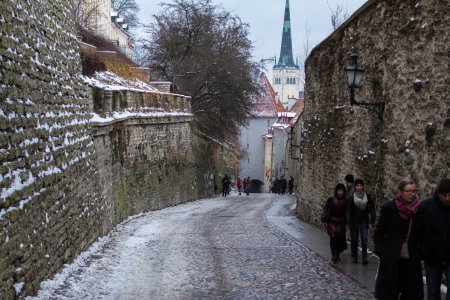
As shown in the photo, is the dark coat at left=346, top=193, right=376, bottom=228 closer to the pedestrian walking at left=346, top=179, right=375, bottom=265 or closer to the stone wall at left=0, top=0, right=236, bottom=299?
the pedestrian walking at left=346, top=179, right=375, bottom=265

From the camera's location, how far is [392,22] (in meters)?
10.5

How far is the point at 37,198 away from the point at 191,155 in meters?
24.0

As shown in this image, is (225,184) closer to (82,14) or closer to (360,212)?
(82,14)

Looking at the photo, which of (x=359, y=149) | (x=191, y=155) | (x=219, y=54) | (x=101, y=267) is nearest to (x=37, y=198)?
(x=101, y=267)

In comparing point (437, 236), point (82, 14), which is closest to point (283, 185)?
point (82, 14)

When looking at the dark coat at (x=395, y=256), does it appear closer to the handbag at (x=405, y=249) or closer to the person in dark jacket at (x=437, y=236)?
the handbag at (x=405, y=249)

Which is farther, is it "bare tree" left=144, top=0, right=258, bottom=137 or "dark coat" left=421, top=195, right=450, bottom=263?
"bare tree" left=144, top=0, right=258, bottom=137

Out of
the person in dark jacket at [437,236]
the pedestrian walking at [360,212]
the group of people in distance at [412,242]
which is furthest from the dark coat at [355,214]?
the person in dark jacket at [437,236]

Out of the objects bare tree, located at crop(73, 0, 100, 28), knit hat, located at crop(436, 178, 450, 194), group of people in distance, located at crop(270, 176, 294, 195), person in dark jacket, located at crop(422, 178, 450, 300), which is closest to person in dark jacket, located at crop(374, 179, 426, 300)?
person in dark jacket, located at crop(422, 178, 450, 300)

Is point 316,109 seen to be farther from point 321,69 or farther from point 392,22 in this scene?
point 392,22

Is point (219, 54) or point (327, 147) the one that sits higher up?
point (219, 54)

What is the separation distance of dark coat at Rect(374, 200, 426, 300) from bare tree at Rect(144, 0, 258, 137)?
3161cm

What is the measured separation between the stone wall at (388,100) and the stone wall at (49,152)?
5448 millimetres

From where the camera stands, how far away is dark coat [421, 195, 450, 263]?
569 cm
